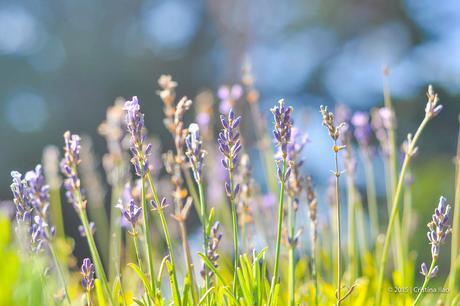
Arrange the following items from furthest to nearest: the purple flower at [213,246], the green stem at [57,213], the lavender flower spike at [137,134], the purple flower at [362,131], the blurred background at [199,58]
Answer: the blurred background at [199,58], the green stem at [57,213], the purple flower at [362,131], the purple flower at [213,246], the lavender flower spike at [137,134]

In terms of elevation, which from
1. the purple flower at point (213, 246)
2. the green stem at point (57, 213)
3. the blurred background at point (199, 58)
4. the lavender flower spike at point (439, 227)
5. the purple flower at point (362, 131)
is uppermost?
the blurred background at point (199, 58)

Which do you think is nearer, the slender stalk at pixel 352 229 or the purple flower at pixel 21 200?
the purple flower at pixel 21 200

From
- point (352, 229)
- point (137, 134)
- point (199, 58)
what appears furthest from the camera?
point (199, 58)

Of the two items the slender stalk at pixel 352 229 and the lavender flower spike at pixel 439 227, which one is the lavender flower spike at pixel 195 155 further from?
the slender stalk at pixel 352 229

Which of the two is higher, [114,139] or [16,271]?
[114,139]

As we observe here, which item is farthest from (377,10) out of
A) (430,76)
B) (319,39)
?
(430,76)

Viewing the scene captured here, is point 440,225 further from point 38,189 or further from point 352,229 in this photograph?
point 352,229

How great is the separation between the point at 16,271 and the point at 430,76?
30.4 ft

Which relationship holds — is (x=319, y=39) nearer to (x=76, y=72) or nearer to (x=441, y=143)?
(x=441, y=143)

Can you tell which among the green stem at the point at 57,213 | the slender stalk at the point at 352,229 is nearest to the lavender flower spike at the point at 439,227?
the slender stalk at the point at 352,229

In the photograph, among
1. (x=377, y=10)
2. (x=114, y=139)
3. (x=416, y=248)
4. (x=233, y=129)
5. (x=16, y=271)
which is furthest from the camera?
(x=377, y=10)

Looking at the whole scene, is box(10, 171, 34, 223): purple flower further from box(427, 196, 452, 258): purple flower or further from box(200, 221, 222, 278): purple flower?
box(427, 196, 452, 258): purple flower

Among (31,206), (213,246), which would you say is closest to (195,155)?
(213,246)

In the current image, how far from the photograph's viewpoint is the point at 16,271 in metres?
0.68
